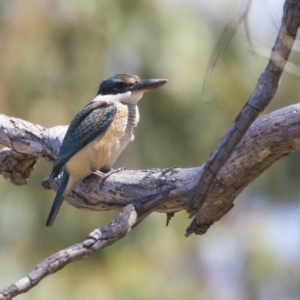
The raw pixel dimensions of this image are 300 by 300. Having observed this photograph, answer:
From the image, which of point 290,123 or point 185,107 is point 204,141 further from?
point 290,123

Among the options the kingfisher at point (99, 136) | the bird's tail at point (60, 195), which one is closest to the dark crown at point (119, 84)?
the kingfisher at point (99, 136)

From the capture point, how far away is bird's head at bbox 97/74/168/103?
405cm

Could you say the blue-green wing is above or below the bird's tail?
above

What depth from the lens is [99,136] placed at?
380 cm

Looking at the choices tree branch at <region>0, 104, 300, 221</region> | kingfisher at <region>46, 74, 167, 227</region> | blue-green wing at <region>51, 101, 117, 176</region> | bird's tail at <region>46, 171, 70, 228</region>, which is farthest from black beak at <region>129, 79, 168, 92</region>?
bird's tail at <region>46, 171, 70, 228</region>

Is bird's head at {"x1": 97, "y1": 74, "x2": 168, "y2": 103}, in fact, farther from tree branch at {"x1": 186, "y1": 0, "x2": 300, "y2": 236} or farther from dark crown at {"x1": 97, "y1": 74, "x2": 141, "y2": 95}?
tree branch at {"x1": 186, "y1": 0, "x2": 300, "y2": 236}

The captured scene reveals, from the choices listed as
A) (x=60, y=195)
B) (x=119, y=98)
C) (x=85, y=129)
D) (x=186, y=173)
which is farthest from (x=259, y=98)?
(x=119, y=98)

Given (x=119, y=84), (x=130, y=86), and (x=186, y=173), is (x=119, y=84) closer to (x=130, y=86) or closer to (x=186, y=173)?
(x=130, y=86)

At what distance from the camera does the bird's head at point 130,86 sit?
13.3ft

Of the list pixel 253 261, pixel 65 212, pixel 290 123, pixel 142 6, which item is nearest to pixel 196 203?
pixel 290 123

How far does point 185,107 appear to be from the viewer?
554 cm

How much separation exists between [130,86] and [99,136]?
0.44 metres

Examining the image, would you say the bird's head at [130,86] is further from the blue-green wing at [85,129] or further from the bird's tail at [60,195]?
the bird's tail at [60,195]

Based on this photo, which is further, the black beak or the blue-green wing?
the black beak
